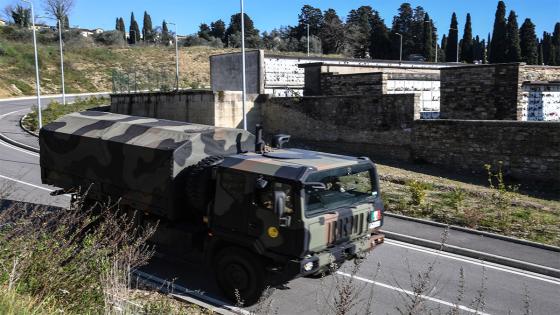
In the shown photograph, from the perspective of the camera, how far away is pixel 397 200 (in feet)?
52.2

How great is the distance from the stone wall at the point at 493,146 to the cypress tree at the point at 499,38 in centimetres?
5428

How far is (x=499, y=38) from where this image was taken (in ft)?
238

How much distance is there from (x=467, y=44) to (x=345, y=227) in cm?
8243

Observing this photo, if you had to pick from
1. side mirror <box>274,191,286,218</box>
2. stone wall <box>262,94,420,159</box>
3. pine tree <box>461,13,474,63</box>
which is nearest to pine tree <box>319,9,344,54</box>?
pine tree <box>461,13,474,63</box>

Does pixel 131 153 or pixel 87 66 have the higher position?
pixel 87 66

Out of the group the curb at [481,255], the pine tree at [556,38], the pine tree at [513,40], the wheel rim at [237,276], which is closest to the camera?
the wheel rim at [237,276]

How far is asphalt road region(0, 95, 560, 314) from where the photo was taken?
8578 mm

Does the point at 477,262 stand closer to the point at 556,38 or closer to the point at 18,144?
the point at 18,144

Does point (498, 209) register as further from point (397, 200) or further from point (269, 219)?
point (269, 219)

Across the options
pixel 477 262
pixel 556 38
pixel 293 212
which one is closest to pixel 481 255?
pixel 477 262

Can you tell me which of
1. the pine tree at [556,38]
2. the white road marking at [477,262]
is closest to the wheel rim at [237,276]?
the white road marking at [477,262]

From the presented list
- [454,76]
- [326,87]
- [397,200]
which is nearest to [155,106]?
[326,87]

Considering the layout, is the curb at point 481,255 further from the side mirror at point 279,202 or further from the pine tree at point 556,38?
the pine tree at point 556,38

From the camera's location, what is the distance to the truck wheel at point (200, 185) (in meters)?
8.80
